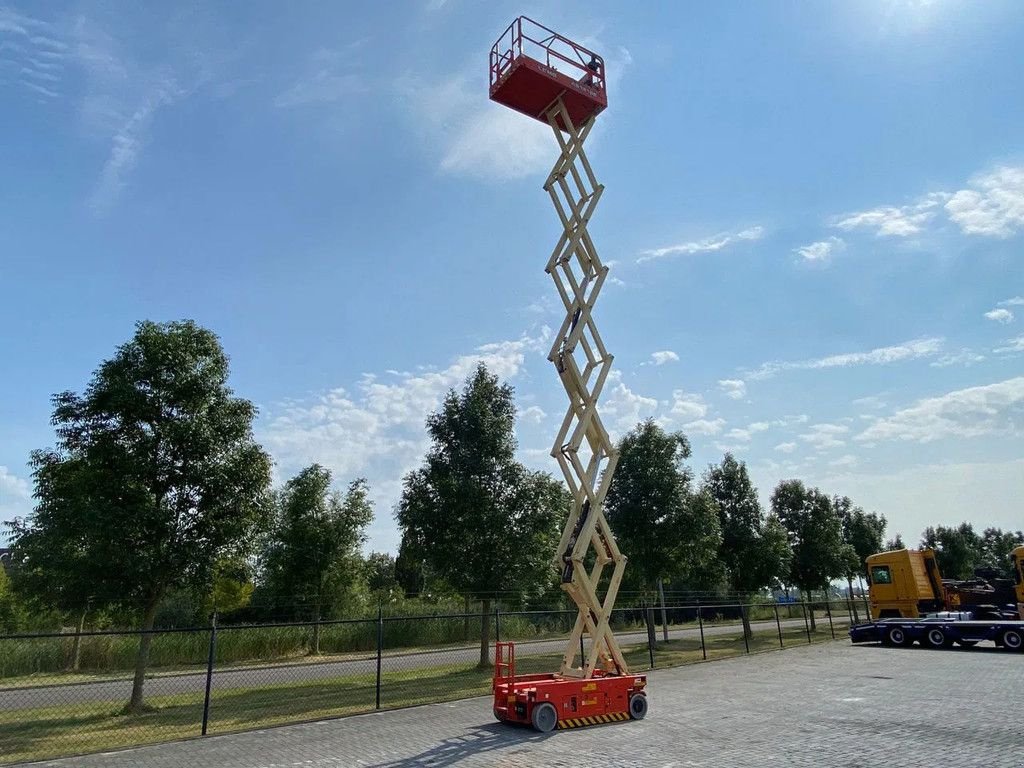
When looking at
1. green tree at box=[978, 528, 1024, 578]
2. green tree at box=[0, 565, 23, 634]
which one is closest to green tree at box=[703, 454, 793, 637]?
green tree at box=[0, 565, 23, 634]

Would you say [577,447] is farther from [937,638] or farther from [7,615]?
[7,615]

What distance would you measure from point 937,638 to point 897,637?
1.49 meters

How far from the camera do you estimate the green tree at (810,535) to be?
35.1 m

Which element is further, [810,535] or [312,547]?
[810,535]

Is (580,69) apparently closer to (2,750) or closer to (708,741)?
(708,741)

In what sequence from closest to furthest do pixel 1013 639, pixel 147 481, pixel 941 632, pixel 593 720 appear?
1. pixel 593 720
2. pixel 147 481
3. pixel 1013 639
4. pixel 941 632

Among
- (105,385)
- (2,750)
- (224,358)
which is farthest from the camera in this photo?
(224,358)

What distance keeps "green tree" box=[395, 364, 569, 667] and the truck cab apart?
16116 millimetres

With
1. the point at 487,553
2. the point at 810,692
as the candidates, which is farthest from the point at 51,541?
the point at 810,692

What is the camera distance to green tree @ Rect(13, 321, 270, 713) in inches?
537

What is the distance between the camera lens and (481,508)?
20.5 m

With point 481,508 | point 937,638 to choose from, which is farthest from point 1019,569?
point 481,508

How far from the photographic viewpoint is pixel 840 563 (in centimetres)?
3531

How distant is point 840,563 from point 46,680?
117ft
